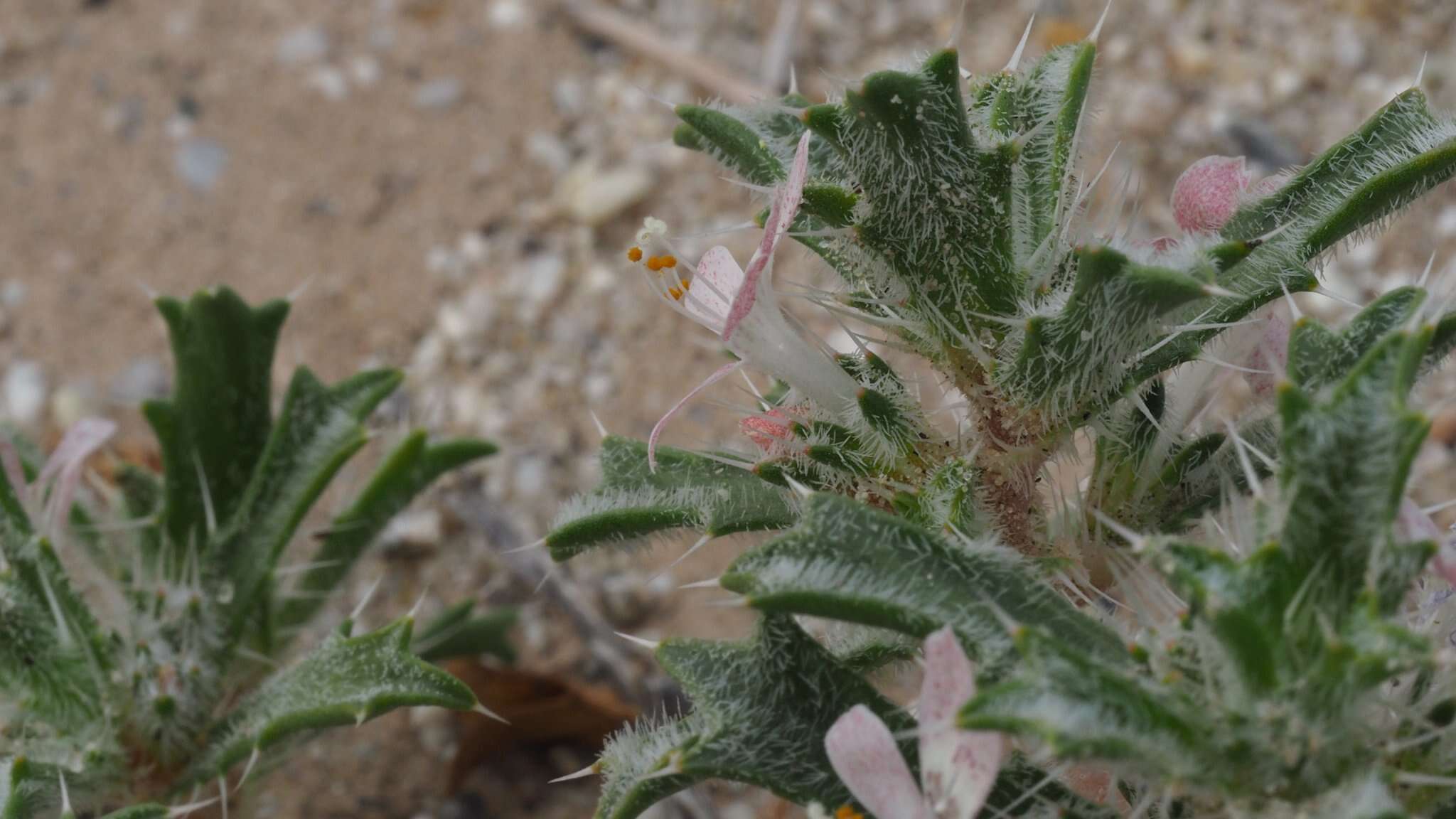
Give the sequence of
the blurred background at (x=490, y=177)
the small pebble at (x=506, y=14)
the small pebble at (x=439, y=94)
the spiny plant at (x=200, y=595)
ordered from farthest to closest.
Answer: the small pebble at (x=506, y=14)
the small pebble at (x=439, y=94)
the blurred background at (x=490, y=177)
the spiny plant at (x=200, y=595)

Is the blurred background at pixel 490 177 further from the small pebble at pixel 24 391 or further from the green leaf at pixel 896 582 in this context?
the green leaf at pixel 896 582

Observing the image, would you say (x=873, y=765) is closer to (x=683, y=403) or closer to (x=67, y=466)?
(x=683, y=403)

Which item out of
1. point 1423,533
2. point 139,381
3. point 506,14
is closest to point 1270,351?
point 1423,533

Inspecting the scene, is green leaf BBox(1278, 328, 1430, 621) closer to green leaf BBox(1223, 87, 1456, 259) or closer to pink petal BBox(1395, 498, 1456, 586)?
pink petal BBox(1395, 498, 1456, 586)

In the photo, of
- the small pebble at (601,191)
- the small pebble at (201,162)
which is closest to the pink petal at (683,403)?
the small pebble at (601,191)

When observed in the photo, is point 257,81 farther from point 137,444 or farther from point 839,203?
point 839,203

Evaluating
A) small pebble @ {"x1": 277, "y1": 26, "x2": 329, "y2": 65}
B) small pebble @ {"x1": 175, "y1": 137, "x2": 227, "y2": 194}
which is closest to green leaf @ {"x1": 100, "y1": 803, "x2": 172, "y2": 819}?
small pebble @ {"x1": 175, "y1": 137, "x2": 227, "y2": 194}

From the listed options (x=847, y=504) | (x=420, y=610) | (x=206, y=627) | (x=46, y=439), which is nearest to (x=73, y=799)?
(x=206, y=627)
